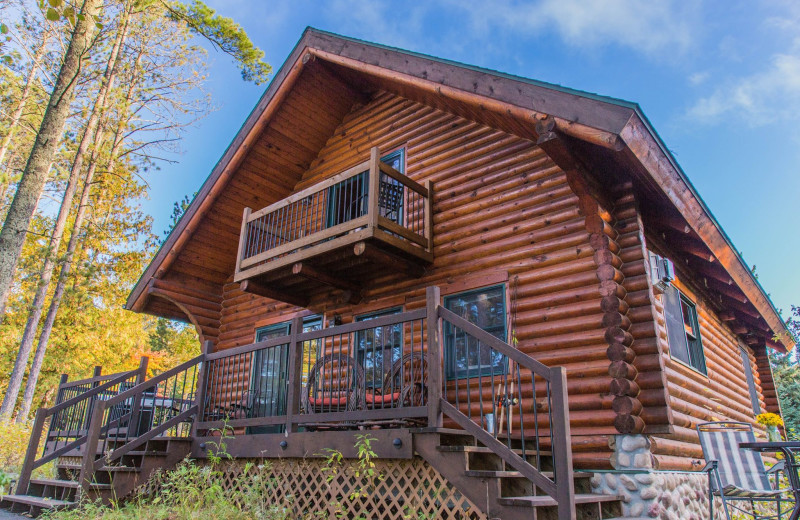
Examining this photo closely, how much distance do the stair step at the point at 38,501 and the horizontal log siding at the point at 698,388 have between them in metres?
6.71

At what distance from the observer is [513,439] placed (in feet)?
21.4

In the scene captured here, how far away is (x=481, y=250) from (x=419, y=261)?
97cm

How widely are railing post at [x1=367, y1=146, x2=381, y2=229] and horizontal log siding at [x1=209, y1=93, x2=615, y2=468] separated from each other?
146 cm

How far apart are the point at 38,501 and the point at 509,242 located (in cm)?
676

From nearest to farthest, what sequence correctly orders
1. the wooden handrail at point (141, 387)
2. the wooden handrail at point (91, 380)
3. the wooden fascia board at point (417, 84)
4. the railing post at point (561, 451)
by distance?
the railing post at point (561, 451) < the wooden fascia board at point (417, 84) < the wooden handrail at point (141, 387) < the wooden handrail at point (91, 380)

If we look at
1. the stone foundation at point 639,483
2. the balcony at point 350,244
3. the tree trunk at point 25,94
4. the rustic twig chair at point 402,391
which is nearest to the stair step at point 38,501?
the rustic twig chair at point 402,391

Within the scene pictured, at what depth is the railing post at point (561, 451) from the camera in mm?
4219

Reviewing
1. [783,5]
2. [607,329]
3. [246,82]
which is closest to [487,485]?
[607,329]

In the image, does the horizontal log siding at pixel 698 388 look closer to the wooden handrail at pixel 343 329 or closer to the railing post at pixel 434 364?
the railing post at pixel 434 364

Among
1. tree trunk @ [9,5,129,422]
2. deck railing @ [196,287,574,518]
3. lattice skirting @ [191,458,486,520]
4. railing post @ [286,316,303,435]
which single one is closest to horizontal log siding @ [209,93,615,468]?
deck railing @ [196,287,574,518]

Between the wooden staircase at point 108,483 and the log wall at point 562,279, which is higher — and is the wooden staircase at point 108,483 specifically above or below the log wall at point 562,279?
below

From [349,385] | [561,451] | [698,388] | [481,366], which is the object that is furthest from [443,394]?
[698,388]

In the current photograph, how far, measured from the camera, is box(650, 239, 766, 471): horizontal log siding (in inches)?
264

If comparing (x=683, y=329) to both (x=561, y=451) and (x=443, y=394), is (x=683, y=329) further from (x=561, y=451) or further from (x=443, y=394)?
(x=561, y=451)
